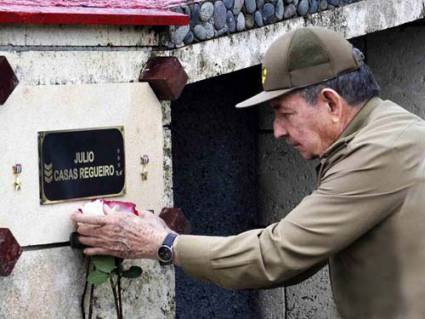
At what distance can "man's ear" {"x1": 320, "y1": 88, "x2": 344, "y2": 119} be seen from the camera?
12.1ft

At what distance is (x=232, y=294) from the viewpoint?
6320 mm

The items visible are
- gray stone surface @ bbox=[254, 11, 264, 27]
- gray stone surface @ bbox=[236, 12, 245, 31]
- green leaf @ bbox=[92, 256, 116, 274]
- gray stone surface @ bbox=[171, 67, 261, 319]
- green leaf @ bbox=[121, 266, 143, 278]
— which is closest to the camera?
green leaf @ bbox=[92, 256, 116, 274]

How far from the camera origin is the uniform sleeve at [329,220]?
354 cm

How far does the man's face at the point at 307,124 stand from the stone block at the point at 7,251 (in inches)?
40.3

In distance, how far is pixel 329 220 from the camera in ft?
11.7

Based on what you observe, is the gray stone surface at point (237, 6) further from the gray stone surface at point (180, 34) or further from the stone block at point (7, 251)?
the stone block at point (7, 251)

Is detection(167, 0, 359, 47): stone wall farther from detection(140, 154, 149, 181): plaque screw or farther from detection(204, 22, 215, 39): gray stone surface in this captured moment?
detection(140, 154, 149, 181): plaque screw

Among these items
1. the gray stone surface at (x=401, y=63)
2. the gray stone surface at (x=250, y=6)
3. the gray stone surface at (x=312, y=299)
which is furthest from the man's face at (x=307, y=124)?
the gray stone surface at (x=401, y=63)

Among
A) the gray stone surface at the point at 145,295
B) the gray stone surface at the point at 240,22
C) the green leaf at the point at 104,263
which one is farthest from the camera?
the gray stone surface at the point at 240,22

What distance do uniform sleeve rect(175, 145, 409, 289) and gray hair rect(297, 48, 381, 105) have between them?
208 mm

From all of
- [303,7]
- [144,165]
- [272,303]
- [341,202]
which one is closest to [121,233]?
[144,165]

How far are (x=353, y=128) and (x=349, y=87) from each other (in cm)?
13

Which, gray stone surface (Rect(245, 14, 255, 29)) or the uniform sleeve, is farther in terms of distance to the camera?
gray stone surface (Rect(245, 14, 255, 29))

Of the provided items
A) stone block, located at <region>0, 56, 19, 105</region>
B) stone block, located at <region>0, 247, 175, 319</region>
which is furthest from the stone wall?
stone block, located at <region>0, 247, 175, 319</region>
